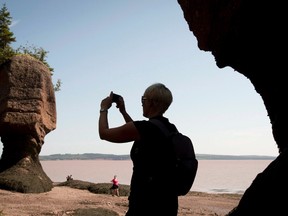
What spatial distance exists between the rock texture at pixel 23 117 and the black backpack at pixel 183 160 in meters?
18.5

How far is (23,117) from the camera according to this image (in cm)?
2109

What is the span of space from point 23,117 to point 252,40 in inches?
697

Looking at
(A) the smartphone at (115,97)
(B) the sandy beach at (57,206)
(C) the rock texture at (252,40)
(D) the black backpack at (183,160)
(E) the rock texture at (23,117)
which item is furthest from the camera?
(E) the rock texture at (23,117)

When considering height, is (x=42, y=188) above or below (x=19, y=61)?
below

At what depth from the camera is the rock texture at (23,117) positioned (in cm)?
2088

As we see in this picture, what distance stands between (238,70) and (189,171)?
4.30m

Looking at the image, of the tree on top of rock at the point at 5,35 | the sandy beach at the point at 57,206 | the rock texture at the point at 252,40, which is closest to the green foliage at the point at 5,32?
the tree on top of rock at the point at 5,35

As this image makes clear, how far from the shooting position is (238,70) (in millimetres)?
6863

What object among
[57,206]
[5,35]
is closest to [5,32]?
[5,35]

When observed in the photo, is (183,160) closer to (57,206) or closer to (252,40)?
(252,40)

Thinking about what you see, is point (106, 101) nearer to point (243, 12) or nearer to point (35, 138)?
point (243, 12)

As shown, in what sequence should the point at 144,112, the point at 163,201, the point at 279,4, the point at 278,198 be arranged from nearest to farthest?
the point at 278,198 < the point at 163,201 < the point at 144,112 < the point at 279,4

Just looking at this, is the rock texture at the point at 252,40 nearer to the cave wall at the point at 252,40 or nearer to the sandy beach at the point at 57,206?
the cave wall at the point at 252,40

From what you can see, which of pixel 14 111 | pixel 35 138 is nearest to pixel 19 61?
pixel 14 111
